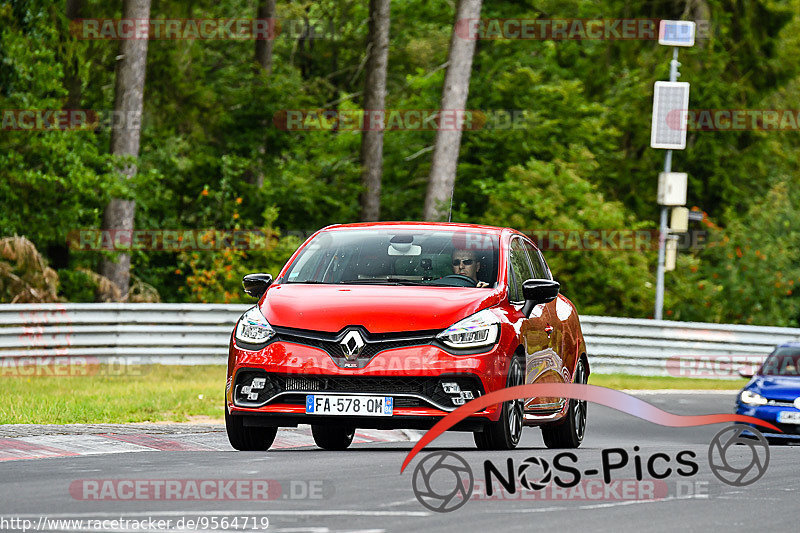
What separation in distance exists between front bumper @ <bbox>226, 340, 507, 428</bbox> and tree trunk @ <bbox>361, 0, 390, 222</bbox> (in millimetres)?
28257

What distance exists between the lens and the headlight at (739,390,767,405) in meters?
19.7

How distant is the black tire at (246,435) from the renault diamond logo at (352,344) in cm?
122

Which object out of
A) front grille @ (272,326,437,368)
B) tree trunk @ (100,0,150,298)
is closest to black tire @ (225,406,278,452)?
front grille @ (272,326,437,368)

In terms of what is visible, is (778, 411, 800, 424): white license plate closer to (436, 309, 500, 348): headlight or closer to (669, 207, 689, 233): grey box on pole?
(436, 309, 500, 348): headlight

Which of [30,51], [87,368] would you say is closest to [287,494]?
[87,368]

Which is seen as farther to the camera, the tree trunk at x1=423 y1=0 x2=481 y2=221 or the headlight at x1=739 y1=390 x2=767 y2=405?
the tree trunk at x1=423 y1=0 x2=481 y2=221

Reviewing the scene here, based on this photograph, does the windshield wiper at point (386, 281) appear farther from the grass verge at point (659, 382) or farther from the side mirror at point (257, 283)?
the grass verge at point (659, 382)

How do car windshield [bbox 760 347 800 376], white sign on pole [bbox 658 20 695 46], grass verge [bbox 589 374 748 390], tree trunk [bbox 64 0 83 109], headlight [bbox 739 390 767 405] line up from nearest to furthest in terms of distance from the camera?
headlight [bbox 739 390 767 405], car windshield [bbox 760 347 800 376], grass verge [bbox 589 374 748 390], tree trunk [bbox 64 0 83 109], white sign on pole [bbox 658 20 695 46]

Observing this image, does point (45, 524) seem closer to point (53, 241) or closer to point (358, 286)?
point (358, 286)

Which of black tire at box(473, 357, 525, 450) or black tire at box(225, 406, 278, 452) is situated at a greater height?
black tire at box(473, 357, 525, 450)

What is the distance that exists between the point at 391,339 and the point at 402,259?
1436 mm

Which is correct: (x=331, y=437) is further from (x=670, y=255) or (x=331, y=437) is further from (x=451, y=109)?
(x=670, y=255)

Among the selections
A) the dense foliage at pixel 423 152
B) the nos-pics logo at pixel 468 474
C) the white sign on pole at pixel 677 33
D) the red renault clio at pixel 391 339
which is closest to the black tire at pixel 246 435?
the red renault clio at pixel 391 339

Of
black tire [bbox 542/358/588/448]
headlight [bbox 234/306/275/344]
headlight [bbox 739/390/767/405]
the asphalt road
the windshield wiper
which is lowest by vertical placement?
headlight [bbox 739/390/767/405]
